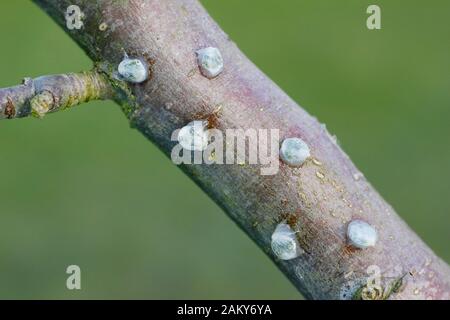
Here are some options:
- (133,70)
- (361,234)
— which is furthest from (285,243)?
(133,70)

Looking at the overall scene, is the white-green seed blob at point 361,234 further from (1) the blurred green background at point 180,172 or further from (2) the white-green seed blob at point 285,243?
(1) the blurred green background at point 180,172

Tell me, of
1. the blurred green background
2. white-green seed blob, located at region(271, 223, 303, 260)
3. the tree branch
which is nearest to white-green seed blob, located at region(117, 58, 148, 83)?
the tree branch

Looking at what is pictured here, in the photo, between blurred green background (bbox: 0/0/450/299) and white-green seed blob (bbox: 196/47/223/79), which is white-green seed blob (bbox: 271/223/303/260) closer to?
white-green seed blob (bbox: 196/47/223/79)

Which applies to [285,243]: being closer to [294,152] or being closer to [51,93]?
[294,152]
